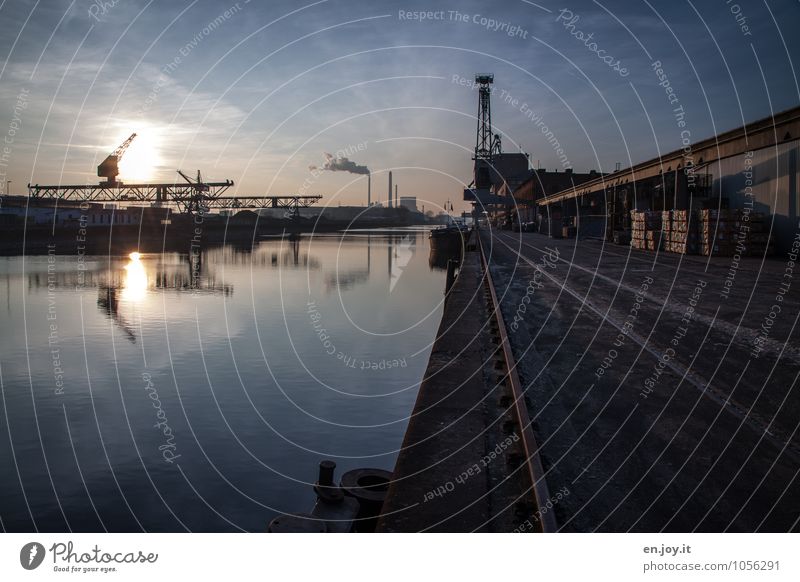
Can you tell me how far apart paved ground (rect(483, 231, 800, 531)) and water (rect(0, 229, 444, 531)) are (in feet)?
13.7

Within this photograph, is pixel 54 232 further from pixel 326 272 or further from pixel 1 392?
pixel 1 392

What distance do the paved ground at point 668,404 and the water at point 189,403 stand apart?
13.7 ft

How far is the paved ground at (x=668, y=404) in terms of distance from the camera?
5.80 m

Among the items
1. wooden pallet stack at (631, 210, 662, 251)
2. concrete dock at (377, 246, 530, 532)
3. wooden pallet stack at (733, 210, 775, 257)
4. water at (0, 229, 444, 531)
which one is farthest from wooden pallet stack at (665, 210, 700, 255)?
concrete dock at (377, 246, 530, 532)

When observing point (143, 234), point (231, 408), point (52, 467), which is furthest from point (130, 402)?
point (143, 234)

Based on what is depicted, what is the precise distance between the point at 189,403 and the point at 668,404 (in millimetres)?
11238

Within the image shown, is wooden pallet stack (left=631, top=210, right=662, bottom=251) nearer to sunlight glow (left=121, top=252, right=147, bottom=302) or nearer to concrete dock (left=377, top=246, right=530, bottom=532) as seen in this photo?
sunlight glow (left=121, top=252, right=147, bottom=302)

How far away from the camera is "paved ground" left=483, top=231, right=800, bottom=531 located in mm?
5805

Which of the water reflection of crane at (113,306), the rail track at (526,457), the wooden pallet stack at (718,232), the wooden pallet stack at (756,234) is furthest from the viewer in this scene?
the wooden pallet stack at (718,232)

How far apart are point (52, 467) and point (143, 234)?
354 feet

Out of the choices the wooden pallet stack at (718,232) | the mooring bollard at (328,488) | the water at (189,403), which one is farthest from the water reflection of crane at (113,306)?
→ the wooden pallet stack at (718,232)

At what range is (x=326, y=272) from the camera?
59.2 meters

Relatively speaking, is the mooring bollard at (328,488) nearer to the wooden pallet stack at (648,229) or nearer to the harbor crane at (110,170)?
the wooden pallet stack at (648,229)

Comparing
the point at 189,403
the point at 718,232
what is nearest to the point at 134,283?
the point at 189,403
